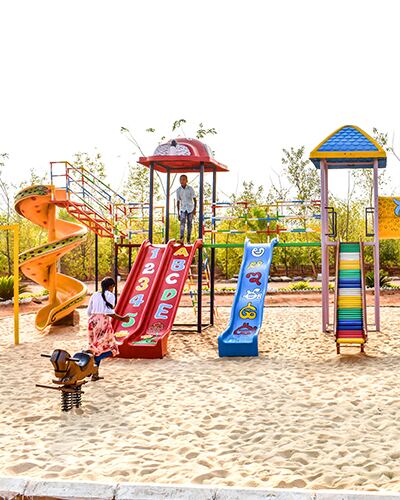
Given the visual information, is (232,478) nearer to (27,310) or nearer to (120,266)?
(27,310)

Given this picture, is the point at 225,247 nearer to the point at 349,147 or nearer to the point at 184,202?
the point at 184,202

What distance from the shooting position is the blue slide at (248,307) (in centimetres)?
1114

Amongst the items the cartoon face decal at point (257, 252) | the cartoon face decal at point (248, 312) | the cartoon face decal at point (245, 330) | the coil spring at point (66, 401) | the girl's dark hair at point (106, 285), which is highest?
the cartoon face decal at point (257, 252)

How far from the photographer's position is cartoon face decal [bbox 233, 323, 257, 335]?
1170 centimetres

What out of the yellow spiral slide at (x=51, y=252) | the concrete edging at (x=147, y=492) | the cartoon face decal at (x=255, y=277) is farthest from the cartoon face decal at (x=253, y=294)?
the concrete edging at (x=147, y=492)

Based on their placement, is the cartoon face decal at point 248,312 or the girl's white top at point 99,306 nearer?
the girl's white top at point 99,306

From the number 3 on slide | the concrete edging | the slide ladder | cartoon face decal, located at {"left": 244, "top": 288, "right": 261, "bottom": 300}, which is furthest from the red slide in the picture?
the concrete edging

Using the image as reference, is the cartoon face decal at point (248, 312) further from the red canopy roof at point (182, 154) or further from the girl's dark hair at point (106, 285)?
the red canopy roof at point (182, 154)

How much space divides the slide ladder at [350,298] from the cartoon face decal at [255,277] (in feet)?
5.61

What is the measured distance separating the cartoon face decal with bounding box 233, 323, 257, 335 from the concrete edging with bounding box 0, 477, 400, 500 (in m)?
7.04

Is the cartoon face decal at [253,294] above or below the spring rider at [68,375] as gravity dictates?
above

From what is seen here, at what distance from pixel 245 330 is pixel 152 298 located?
2.16m

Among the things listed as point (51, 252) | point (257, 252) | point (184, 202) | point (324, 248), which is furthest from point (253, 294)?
point (51, 252)

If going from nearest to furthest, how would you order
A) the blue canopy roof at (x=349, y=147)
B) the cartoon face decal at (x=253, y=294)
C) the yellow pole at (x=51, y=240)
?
the cartoon face decal at (x=253, y=294) → the blue canopy roof at (x=349, y=147) → the yellow pole at (x=51, y=240)
